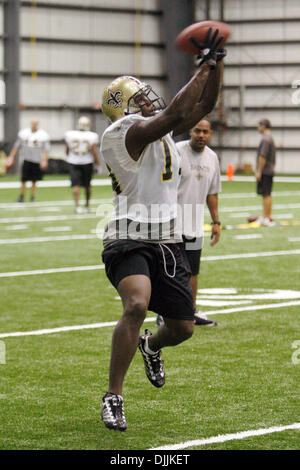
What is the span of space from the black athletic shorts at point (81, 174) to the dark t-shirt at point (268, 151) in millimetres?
4382

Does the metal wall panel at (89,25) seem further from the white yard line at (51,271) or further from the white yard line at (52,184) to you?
the white yard line at (51,271)

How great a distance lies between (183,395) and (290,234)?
11715mm

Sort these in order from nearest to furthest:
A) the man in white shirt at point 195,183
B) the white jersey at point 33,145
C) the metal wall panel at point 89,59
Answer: the man in white shirt at point 195,183 < the white jersey at point 33,145 < the metal wall panel at point 89,59

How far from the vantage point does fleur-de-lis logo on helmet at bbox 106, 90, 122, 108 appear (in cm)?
604

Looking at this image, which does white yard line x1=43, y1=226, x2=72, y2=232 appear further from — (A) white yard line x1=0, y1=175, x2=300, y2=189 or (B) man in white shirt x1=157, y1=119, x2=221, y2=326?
(A) white yard line x1=0, y1=175, x2=300, y2=189

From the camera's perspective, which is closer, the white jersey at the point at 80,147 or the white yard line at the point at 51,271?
the white yard line at the point at 51,271

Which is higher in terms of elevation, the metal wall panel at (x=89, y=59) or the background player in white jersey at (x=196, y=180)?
the metal wall panel at (x=89, y=59)

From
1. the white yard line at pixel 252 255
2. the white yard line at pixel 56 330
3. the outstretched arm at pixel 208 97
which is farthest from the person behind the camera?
the white yard line at pixel 252 255

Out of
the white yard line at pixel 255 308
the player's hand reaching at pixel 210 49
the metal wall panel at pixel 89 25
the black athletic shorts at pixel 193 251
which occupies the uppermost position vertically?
the metal wall panel at pixel 89 25

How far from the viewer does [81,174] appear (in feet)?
72.8

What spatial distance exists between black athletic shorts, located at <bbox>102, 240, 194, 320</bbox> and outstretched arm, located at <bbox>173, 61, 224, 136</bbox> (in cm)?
76

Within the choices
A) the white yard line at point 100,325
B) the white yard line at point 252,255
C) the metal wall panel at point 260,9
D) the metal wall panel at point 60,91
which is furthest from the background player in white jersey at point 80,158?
the metal wall panel at point 260,9

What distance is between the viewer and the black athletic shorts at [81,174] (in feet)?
72.3
